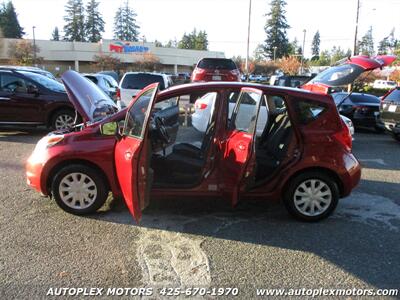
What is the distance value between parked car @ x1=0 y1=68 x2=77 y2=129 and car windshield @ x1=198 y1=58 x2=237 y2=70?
18.2 ft

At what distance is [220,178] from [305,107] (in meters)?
1.36

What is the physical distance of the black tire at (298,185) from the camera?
16.7ft

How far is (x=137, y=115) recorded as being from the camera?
4.72 metres

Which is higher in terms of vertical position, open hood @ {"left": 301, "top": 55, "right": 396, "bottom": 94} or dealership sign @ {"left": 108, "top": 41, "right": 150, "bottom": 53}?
dealership sign @ {"left": 108, "top": 41, "right": 150, "bottom": 53}

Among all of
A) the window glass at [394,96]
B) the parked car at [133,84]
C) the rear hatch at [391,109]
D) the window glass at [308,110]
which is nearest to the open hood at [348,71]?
the window glass at [308,110]

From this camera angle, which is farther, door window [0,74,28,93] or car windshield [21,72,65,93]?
car windshield [21,72,65,93]

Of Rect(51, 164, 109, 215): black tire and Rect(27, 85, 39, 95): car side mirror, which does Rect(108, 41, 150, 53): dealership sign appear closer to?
Rect(27, 85, 39, 95): car side mirror

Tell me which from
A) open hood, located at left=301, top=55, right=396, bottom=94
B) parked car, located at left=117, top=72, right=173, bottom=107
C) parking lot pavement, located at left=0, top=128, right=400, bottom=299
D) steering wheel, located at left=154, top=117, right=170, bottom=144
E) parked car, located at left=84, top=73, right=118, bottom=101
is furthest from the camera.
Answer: parked car, located at left=84, top=73, right=118, bottom=101

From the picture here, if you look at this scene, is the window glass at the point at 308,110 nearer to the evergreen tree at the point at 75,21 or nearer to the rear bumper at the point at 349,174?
the rear bumper at the point at 349,174

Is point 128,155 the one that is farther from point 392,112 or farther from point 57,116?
point 392,112

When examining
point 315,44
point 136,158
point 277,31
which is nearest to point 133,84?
point 136,158

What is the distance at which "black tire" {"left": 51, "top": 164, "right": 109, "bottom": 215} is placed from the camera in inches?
198

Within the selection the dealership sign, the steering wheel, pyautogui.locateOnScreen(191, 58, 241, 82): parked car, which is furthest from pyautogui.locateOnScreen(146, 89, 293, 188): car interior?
the dealership sign

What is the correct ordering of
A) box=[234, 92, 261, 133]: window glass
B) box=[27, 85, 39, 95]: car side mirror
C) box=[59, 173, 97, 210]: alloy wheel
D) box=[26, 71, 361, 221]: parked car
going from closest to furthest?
box=[234, 92, 261, 133]: window glass
box=[26, 71, 361, 221]: parked car
box=[59, 173, 97, 210]: alloy wheel
box=[27, 85, 39, 95]: car side mirror
